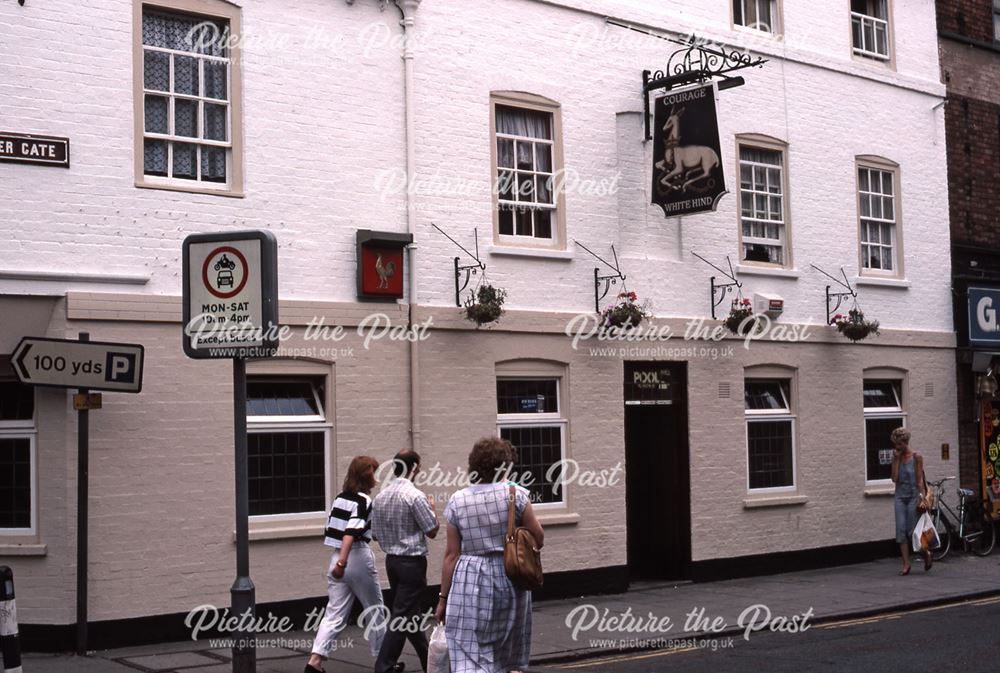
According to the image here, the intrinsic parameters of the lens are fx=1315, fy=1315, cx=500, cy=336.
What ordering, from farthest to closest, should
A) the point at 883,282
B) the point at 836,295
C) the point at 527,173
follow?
the point at 883,282 → the point at 836,295 → the point at 527,173

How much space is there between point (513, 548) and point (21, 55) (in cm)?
717

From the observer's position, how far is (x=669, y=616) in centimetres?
1438

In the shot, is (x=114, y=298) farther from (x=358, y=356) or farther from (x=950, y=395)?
(x=950, y=395)

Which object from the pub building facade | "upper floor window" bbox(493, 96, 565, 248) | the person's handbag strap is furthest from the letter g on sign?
the person's handbag strap

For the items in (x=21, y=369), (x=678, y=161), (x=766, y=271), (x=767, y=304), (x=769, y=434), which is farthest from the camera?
(x=769, y=434)

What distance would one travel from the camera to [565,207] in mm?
16188

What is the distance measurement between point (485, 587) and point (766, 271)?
11.3 m

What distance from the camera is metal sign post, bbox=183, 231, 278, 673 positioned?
27.7ft

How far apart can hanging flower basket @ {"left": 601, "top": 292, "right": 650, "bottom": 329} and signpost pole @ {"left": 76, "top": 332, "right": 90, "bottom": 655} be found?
658cm

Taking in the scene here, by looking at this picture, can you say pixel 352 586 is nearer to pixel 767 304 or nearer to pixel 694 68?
pixel 767 304

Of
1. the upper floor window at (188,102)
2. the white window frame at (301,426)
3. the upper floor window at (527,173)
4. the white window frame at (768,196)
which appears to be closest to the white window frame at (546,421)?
the upper floor window at (527,173)

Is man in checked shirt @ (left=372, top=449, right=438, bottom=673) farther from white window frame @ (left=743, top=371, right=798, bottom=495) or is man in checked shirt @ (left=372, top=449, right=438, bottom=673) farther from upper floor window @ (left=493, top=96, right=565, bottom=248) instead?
white window frame @ (left=743, top=371, right=798, bottom=495)

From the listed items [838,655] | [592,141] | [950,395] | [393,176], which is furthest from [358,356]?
[950,395]

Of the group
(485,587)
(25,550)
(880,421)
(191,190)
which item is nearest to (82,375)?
(25,550)
